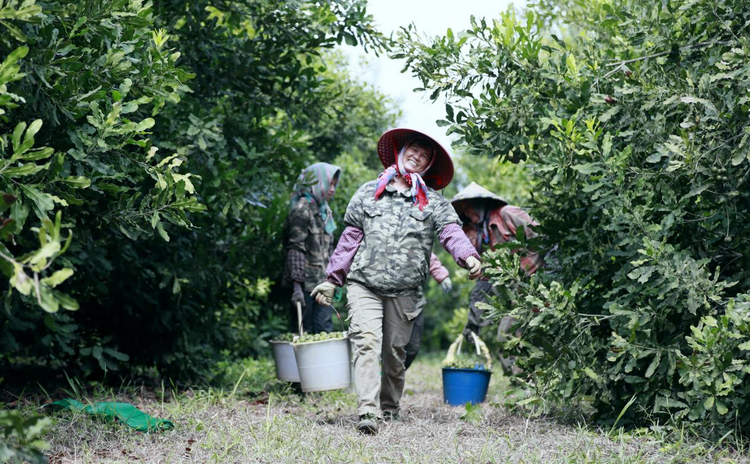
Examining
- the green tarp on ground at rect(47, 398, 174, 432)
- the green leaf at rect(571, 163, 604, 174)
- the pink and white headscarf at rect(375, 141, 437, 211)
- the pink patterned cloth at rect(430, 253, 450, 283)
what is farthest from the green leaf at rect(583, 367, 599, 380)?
the green tarp on ground at rect(47, 398, 174, 432)

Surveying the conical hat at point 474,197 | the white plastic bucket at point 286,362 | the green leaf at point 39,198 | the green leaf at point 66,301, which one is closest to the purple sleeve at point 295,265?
the white plastic bucket at point 286,362

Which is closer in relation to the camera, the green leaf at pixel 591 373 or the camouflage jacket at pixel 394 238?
the green leaf at pixel 591 373

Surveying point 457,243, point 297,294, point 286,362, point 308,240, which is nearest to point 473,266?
point 457,243

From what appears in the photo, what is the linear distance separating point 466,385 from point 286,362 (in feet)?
4.53

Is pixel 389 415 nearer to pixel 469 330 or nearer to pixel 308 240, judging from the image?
pixel 469 330

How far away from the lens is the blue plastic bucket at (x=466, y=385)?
5.85 m

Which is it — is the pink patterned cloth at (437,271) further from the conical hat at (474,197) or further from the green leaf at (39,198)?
the green leaf at (39,198)

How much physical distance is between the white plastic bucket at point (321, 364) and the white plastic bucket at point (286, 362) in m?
0.91

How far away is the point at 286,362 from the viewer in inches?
235

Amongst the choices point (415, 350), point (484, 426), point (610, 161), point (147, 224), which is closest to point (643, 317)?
point (610, 161)

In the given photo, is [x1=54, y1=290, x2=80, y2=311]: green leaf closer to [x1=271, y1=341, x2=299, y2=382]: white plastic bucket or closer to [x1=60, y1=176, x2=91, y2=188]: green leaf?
[x1=60, y1=176, x2=91, y2=188]: green leaf

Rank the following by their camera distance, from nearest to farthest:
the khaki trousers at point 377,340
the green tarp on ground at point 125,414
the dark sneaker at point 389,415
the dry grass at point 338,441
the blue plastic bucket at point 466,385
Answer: the dry grass at point 338,441
the green tarp on ground at point 125,414
the khaki trousers at point 377,340
the dark sneaker at point 389,415
the blue plastic bucket at point 466,385

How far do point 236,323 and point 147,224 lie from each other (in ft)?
12.9

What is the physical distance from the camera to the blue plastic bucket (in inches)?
230
